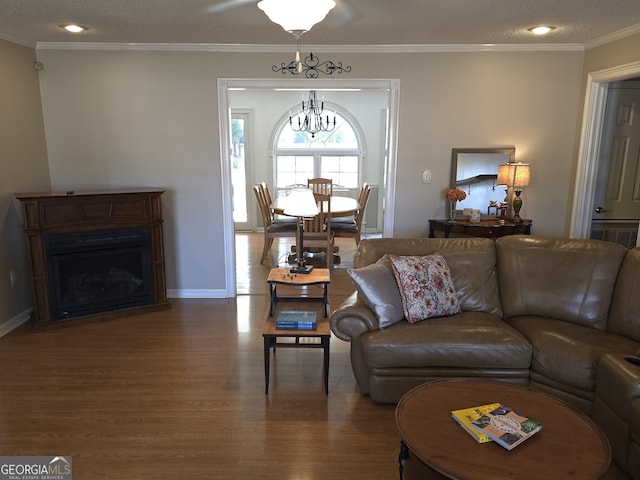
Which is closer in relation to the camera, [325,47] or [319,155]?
[325,47]

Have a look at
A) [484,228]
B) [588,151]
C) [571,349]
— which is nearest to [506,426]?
[571,349]

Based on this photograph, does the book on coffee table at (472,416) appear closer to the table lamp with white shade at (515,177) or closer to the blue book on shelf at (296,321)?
the blue book on shelf at (296,321)

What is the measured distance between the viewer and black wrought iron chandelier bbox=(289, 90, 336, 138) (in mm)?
7758

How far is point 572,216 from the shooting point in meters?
4.45

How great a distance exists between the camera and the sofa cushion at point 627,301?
2.71 m

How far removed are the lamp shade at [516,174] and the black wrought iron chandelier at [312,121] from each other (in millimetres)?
4004

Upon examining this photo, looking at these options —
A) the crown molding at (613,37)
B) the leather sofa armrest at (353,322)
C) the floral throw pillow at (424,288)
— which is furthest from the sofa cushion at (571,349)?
the crown molding at (613,37)

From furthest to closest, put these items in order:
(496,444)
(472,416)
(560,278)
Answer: (560,278) < (472,416) < (496,444)

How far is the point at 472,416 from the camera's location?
186 cm

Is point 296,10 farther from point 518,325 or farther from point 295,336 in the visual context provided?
point 518,325

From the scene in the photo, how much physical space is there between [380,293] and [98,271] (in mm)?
2726

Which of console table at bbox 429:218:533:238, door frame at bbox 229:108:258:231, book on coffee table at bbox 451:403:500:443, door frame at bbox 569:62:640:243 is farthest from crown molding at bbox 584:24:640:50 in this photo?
door frame at bbox 229:108:258:231

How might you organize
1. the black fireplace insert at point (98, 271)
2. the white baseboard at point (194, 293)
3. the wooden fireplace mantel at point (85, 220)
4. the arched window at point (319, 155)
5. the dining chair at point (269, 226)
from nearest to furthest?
the wooden fireplace mantel at point (85, 220)
the black fireplace insert at point (98, 271)
the white baseboard at point (194, 293)
the dining chair at point (269, 226)
the arched window at point (319, 155)

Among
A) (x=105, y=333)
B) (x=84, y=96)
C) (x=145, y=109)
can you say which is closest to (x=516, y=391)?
(x=105, y=333)
